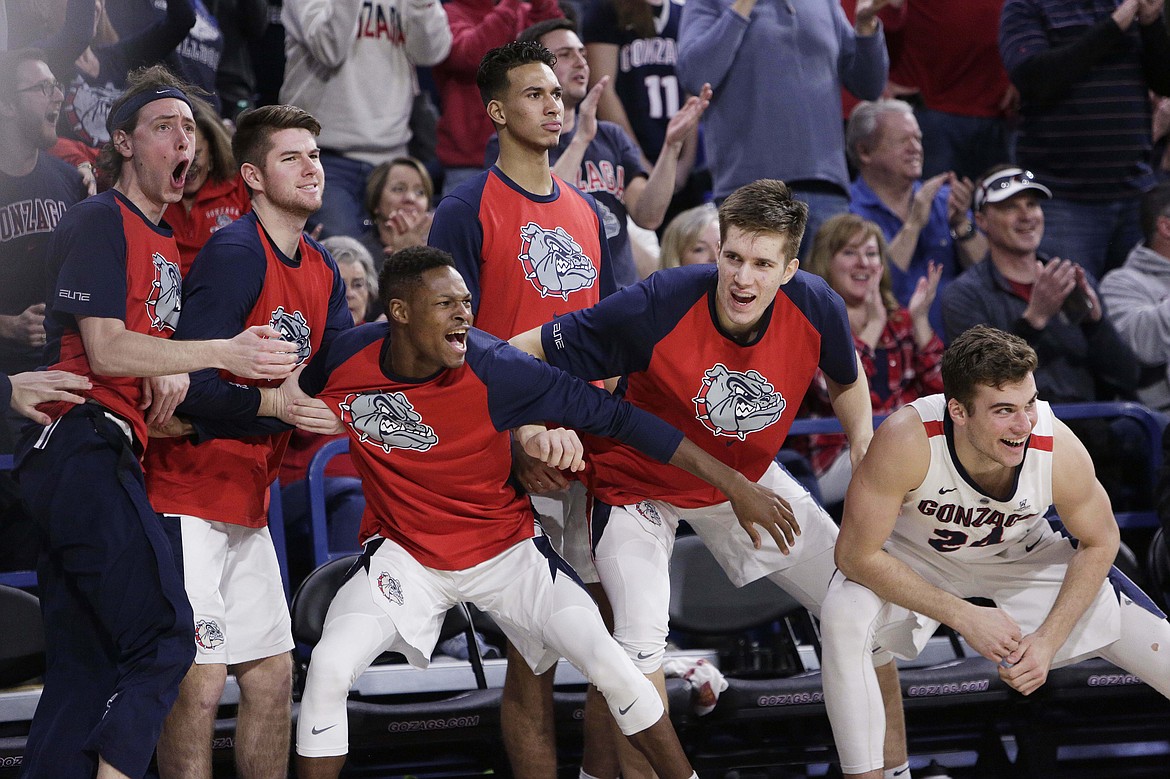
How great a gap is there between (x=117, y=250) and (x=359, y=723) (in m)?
1.74

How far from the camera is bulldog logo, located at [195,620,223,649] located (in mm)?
3842

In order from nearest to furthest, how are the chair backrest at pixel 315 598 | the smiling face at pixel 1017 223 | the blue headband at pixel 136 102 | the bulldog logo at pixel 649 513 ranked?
the blue headband at pixel 136 102
the bulldog logo at pixel 649 513
the chair backrest at pixel 315 598
the smiling face at pixel 1017 223

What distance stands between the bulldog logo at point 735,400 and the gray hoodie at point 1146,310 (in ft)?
8.92

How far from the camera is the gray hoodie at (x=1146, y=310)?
6.10 metres

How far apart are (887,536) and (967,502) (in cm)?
29

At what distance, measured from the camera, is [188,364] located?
3.67m

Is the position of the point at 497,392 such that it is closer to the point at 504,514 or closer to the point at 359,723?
the point at 504,514

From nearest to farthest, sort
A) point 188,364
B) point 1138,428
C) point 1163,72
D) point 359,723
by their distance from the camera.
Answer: point 188,364 → point 359,723 → point 1138,428 → point 1163,72

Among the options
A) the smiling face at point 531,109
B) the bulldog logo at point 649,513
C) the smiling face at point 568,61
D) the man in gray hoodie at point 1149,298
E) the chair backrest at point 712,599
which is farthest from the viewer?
the man in gray hoodie at point 1149,298

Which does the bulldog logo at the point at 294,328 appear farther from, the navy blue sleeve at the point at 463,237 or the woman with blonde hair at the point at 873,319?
the woman with blonde hair at the point at 873,319

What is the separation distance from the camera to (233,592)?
4031 mm

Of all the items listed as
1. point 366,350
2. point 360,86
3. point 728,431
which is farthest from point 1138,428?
point 360,86

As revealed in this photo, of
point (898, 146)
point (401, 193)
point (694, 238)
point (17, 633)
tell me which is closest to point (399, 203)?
point (401, 193)

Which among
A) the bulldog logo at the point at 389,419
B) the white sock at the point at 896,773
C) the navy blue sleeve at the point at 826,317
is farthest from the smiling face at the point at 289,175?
the white sock at the point at 896,773
